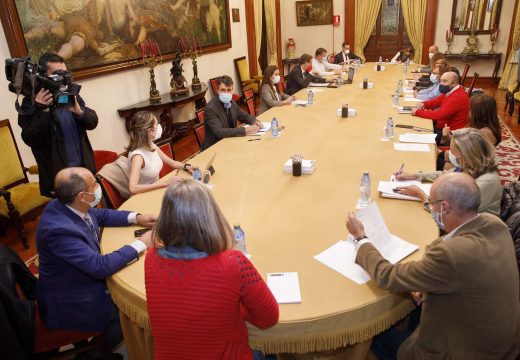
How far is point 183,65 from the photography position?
23.6ft

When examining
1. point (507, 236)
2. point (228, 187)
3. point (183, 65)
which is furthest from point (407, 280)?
point (183, 65)

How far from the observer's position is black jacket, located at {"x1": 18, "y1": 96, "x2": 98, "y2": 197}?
10.4 feet

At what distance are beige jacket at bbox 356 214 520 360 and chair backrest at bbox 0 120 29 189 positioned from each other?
389cm

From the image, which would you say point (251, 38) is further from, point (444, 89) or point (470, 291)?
point (470, 291)

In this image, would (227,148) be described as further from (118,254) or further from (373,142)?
(118,254)

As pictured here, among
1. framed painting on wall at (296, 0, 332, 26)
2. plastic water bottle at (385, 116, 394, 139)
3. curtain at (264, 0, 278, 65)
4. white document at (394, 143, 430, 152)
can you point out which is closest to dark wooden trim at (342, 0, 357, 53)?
framed painting on wall at (296, 0, 332, 26)

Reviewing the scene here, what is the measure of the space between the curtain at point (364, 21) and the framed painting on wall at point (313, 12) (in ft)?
2.73

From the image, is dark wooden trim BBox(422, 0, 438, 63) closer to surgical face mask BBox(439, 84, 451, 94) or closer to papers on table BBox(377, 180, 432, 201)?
surgical face mask BBox(439, 84, 451, 94)

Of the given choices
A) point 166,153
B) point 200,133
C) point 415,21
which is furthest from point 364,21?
point 166,153

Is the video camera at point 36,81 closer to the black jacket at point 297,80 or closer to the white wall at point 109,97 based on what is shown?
the white wall at point 109,97

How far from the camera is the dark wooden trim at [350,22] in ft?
36.6

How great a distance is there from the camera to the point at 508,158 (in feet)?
17.7

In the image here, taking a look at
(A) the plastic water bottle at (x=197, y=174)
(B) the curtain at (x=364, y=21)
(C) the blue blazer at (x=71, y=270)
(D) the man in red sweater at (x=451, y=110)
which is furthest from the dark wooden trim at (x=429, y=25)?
(C) the blue blazer at (x=71, y=270)

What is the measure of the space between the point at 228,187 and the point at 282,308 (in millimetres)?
1351
